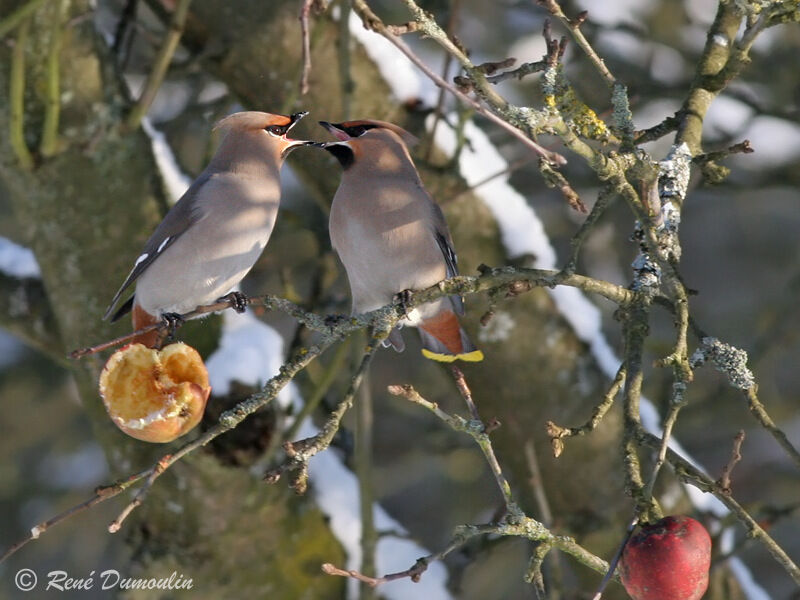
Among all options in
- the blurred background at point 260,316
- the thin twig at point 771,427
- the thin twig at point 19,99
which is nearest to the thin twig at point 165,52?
the blurred background at point 260,316

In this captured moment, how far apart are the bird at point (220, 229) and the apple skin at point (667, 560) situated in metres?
1.36

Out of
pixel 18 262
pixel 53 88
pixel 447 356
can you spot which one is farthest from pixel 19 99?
pixel 447 356

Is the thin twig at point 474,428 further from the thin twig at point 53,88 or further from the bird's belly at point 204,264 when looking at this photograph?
the thin twig at point 53,88

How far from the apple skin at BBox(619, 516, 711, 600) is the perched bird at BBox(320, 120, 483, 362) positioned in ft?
4.14

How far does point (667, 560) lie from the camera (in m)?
1.95

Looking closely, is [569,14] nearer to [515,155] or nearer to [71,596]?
[515,155]

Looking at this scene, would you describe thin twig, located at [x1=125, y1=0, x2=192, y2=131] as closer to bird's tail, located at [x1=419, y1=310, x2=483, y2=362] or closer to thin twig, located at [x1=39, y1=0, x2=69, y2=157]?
thin twig, located at [x1=39, y1=0, x2=69, y2=157]

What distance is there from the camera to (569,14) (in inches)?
211

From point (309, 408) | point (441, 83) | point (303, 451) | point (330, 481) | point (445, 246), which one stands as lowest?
point (330, 481)

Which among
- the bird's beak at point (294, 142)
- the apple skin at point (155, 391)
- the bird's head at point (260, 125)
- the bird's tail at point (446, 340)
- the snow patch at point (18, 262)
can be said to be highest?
the bird's beak at point (294, 142)

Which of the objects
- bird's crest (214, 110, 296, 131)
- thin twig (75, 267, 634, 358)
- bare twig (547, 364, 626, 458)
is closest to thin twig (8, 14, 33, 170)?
bird's crest (214, 110, 296, 131)

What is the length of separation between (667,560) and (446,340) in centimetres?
151

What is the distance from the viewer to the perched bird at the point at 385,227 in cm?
312

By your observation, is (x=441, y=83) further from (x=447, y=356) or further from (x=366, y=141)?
(x=447, y=356)
